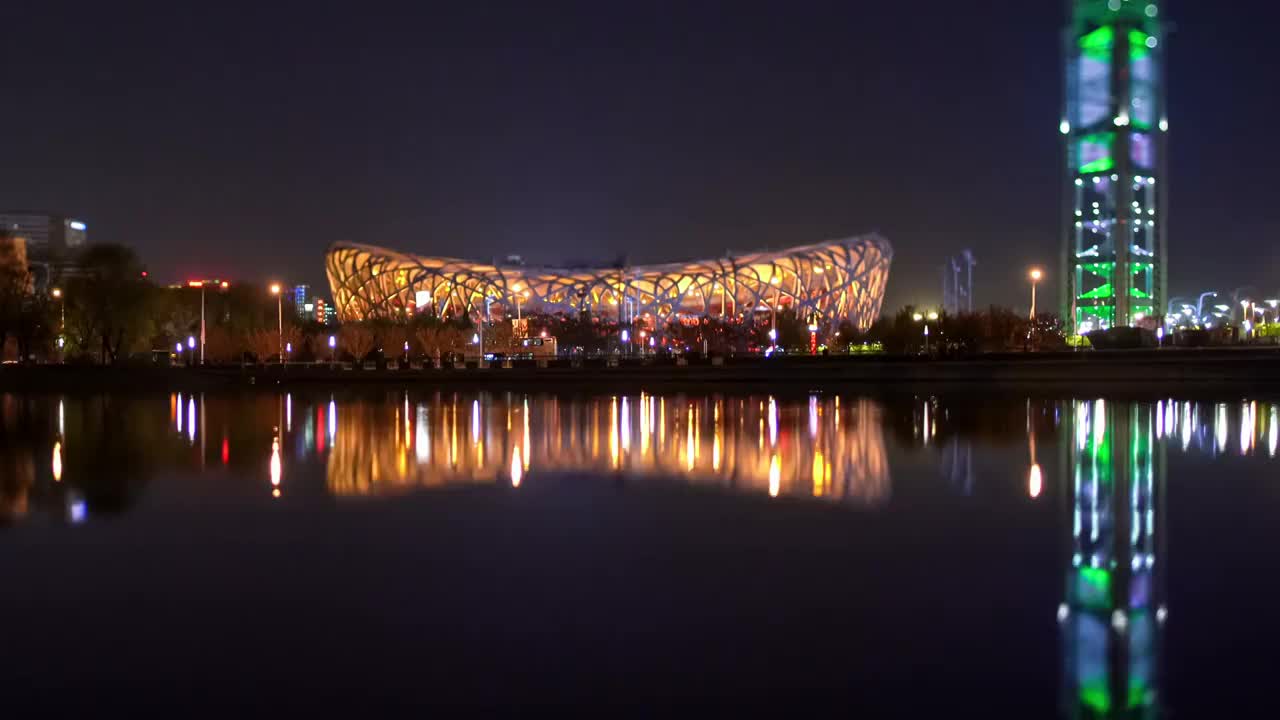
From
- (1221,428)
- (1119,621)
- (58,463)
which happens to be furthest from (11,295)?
(1119,621)

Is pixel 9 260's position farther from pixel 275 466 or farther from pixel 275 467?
pixel 275 467

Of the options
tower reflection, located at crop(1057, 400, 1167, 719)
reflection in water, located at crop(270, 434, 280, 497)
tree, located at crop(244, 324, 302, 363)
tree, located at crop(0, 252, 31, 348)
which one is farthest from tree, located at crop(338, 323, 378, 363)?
tower reflection, located at crop(1057, 400, 1167, 719)

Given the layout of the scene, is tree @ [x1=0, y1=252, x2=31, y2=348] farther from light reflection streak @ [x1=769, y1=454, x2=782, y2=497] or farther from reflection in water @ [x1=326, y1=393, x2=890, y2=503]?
light reflection streak @ [x1=769, y1=454, x2=782, y2=497]

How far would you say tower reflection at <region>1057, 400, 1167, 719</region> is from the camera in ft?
17.8

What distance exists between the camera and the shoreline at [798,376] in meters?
35.7

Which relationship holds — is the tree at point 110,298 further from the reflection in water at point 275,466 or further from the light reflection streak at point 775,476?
the light reflection streak at point 775,476

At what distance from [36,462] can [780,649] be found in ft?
42.3

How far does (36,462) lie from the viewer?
1484cm

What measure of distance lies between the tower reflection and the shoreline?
21296 millimetres

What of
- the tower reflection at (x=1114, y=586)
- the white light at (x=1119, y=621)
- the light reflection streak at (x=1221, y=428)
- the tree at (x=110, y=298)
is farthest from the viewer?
the tree at (x=110, y=298)

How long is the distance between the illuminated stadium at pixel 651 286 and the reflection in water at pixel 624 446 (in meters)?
65.3

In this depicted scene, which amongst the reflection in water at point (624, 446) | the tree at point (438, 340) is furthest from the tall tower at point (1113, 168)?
the reflection in water at point (624, 446)

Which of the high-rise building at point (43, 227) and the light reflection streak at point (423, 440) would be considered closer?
the light reflection streak at point (423, 440)

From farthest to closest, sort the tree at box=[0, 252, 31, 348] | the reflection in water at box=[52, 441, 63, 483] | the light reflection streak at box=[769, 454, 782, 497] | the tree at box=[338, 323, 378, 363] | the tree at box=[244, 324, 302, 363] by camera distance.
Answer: the tree at box=[338, 323, 378, 363]
the tree at box=[244, 324, 302, 363]
the tree at box=[0, 252, 31, 348]
the reflection in water at box=[52, 441, 63, 483]
the light reflection streak at box=[769, 454, 782, 497]
